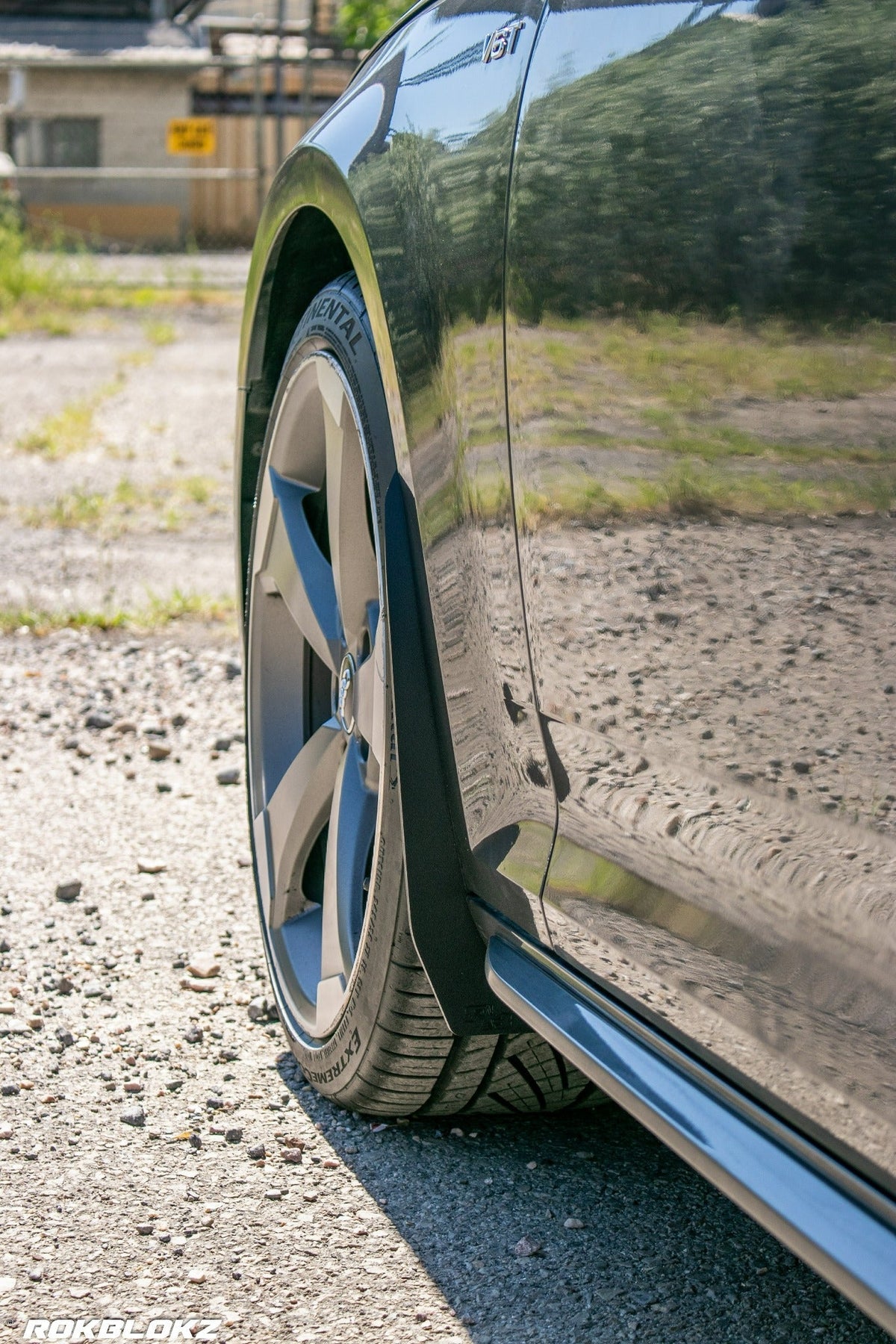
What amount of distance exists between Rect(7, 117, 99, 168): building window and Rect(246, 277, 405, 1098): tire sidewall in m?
24.5

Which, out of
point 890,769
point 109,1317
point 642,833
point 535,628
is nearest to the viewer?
point 890,769

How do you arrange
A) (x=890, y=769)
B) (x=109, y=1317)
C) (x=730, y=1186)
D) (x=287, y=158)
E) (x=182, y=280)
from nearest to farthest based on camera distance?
1. (x=890, y=769)
2. (x=730, y=1186)
3. (x=109, y=1317)
4. (x=287, y=158)
5. (x=182, y=280)

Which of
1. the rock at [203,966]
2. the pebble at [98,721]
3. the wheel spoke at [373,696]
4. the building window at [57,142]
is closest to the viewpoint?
the wheel spoke at [373,696]

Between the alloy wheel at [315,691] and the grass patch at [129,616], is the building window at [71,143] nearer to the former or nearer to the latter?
the grass patch at [129,616]

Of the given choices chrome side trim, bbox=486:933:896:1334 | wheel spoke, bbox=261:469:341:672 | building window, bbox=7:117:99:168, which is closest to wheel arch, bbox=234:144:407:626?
wheel spoke, bbox=261:469:341:672

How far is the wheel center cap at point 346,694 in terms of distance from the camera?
1888mm

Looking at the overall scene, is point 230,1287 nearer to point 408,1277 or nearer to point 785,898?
point 408,1277

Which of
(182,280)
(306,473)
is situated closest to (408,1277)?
(306,473)

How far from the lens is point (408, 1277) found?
162cm

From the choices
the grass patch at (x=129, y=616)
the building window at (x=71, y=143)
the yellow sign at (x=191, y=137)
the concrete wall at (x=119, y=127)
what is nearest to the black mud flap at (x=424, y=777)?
the grass patch at (x=129, y=616)

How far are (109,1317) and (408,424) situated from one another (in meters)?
0.96

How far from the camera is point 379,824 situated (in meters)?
1.66

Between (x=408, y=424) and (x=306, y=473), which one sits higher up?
(x=408, y=424)

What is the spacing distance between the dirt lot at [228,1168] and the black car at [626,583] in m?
0.11
